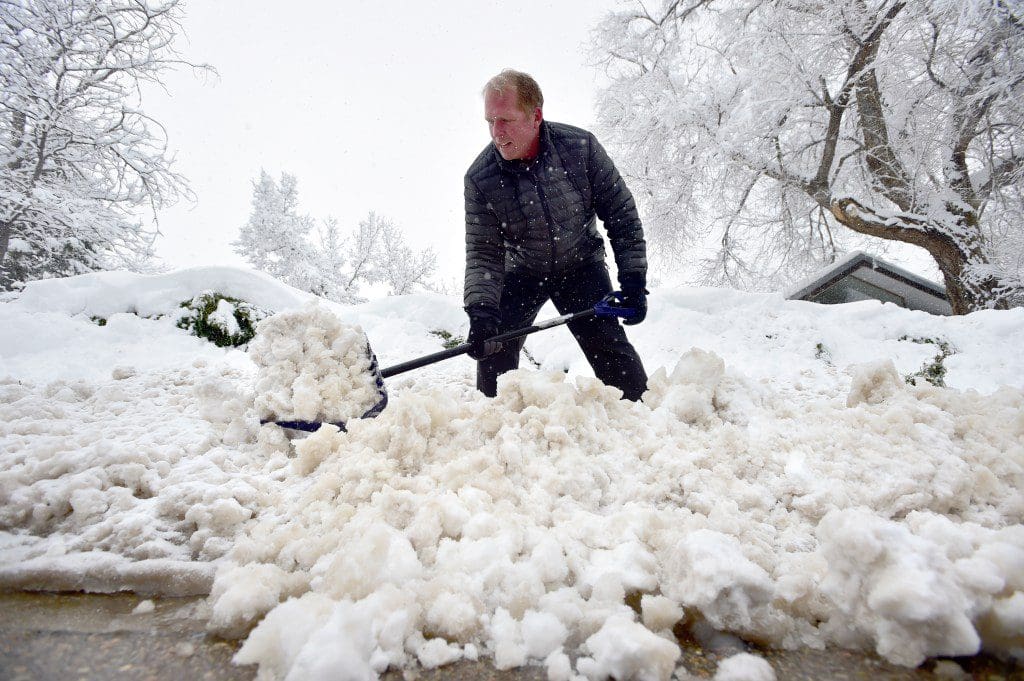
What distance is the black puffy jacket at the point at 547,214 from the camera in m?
2.84

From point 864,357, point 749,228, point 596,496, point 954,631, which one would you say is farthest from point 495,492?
point 749,228

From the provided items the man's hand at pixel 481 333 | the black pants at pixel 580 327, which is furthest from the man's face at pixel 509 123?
the man's hand at pixel 481 333

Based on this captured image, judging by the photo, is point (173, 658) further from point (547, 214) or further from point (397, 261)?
point (397, 261)

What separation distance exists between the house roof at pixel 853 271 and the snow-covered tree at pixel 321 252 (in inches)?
754

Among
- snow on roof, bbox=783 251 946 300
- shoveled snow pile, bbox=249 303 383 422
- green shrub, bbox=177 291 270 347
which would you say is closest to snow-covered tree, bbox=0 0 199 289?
green shrub, bbox=177 291 270 347

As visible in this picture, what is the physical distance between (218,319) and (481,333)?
3.28m

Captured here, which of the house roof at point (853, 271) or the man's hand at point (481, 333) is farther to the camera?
the house roof at point (853, 271)

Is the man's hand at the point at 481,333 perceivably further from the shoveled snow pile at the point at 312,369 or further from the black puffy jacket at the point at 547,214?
the shoveled snow pile at the point at 312,369

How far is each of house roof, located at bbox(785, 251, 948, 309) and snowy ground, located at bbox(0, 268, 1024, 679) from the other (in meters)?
5.74

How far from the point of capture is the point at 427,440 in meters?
1.70

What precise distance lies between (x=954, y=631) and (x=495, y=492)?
3.23ft

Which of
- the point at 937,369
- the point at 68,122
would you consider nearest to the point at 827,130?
the point at 937,369

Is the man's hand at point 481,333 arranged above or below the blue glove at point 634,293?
below

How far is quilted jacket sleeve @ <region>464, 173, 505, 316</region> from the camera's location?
2.94m
